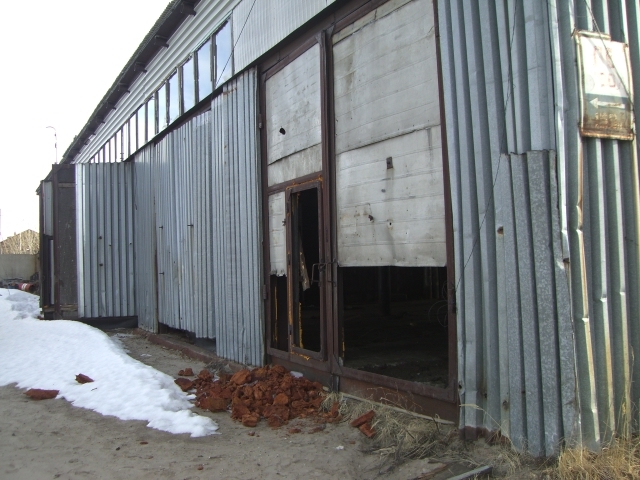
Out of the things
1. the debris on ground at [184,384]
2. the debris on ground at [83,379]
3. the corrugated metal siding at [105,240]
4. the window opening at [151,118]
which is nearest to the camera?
the debris on ground at [184,384]

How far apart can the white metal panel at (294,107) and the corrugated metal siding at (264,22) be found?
0.41 meters

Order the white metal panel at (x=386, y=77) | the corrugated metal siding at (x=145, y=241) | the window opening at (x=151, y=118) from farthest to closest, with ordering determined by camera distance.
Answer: the window opening at (x=151, y=118) < the corrugated metal siding at (x=145, y=241) < the white metal panel at (x=386, y=77)

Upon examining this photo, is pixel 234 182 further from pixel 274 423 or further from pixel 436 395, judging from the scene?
pixel 436 395

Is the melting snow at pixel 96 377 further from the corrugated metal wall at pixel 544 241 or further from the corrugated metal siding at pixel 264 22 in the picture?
the corrugated metal siding at pixel 264 22

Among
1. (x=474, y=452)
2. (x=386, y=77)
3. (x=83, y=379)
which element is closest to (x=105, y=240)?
(x=83, y=379)

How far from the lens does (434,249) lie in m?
4.90

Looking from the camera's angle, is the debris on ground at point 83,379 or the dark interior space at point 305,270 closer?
the dark interior space at point 305,270

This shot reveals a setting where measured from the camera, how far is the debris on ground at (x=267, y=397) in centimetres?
580

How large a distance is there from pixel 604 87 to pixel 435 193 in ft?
5.10

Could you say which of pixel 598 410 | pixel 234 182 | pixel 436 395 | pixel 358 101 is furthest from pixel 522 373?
pixel 234 182

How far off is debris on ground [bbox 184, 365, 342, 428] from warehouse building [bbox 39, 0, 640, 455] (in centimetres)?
30

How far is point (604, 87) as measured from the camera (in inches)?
156

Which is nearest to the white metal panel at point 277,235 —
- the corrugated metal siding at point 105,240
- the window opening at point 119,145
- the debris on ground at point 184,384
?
the debris on ground at point 184,384

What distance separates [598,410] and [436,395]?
55.2 inches
